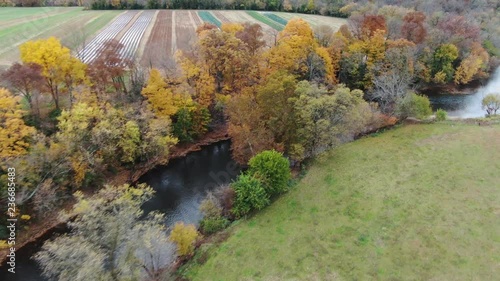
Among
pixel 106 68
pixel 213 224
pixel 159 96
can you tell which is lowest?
pixel 213 224

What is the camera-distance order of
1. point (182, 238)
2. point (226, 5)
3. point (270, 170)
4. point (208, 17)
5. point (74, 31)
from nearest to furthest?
point (182, 238) < point (270, 170) < point (74, 31) < point (208, 17) < point (226, 5)

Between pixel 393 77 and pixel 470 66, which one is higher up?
pixel 393 77

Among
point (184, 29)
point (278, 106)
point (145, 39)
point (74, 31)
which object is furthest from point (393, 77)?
point (74, 31)

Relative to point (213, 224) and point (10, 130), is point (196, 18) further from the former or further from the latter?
point (213, 224)

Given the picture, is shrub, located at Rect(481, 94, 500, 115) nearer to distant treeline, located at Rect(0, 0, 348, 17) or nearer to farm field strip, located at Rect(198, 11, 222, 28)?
distant treeline, located at Rect(0, 0, 348, 17)

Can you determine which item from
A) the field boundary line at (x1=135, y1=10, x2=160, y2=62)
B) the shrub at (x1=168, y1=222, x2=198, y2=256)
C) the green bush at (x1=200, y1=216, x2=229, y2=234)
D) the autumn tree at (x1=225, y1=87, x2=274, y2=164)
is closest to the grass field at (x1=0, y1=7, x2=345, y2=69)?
the field boundary line at (x1=135, y1=10, x2=160, y2=62)

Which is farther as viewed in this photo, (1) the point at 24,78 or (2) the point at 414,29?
(2) the point at 414,29
